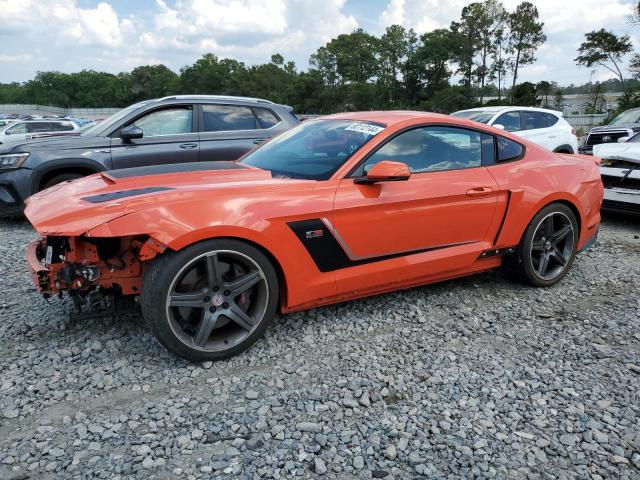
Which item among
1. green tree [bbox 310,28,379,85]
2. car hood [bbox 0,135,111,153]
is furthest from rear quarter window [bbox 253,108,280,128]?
green tree [bbox 310,28,379,85]

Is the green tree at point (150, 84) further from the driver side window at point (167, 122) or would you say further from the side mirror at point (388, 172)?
the side mirror at point (388, 172)

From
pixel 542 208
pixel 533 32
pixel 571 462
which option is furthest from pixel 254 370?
pixel 533 32

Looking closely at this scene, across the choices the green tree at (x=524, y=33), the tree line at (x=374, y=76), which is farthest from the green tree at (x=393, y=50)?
the green tree at (x=524, y=33)

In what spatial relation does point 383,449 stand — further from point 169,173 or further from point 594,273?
point 594,273

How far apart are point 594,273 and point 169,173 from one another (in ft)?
13.0

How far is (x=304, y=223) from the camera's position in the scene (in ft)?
9.96

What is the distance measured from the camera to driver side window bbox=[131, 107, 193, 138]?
6.37 m

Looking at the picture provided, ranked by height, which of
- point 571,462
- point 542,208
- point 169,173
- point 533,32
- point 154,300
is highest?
point 533,32

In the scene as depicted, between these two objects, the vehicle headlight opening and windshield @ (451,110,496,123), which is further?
windshield @ (451,110,496,123)

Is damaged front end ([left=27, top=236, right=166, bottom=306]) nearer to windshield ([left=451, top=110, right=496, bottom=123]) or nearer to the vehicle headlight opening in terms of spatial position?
the vehicle headlight opening

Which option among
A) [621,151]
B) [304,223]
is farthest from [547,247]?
[621,151]

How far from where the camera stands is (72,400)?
2594mm

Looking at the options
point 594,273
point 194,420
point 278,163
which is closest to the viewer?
point 194,420

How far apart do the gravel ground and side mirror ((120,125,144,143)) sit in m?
2.72
